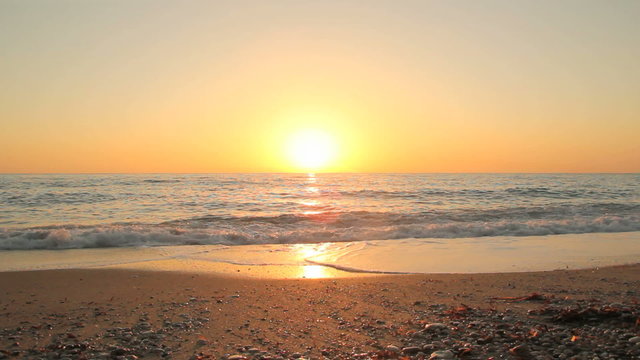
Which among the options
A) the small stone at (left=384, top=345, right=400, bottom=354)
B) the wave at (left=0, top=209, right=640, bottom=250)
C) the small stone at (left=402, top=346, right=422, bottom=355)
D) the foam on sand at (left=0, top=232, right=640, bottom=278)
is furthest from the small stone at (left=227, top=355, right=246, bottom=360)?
the wave at (left=0, top=209, right=640, bottom=250)

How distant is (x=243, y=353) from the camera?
4520mm

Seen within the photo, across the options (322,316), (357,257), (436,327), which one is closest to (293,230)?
(357,257)

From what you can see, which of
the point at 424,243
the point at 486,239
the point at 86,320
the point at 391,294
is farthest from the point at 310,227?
the point at 86,320

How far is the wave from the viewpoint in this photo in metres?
13.1

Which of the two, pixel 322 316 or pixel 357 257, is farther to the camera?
pixel 357 257

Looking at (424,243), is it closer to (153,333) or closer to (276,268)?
(276,268)

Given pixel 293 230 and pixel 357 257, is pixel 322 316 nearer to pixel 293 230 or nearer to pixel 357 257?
pixel 357 257

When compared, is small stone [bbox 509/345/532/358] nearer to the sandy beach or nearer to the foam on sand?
the sandy beach

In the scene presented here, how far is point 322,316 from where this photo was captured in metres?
5.78

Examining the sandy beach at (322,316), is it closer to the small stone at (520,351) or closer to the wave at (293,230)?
the small stone at (520,351)

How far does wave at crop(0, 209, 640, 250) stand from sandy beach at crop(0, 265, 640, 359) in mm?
5031

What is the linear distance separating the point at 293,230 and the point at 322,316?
991cm

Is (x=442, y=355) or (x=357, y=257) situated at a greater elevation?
(x=442, y=355)

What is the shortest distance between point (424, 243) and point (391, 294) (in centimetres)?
663
